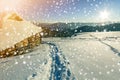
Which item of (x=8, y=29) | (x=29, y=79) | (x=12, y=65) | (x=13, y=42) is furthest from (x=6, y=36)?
(x=29, y=79)

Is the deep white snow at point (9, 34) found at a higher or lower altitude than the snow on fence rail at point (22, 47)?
higher

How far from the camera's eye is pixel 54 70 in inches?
415

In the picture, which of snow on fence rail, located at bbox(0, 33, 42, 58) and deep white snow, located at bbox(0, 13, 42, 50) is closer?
deep white snow, located at bbox(0, 13, 42, 50)

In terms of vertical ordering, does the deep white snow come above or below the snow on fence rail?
above

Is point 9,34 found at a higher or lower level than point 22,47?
higher

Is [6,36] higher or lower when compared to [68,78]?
higher

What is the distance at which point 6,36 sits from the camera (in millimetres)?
15336

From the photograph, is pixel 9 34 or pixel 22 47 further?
pixel 22 47

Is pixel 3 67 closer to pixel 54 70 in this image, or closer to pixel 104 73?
pixel 54 70

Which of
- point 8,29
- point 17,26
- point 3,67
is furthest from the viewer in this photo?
point 17,26

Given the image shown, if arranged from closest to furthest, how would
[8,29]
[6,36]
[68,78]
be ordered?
[68,78] < [6,36] < [8,29]

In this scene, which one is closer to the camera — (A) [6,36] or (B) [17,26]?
(A) [6,36]

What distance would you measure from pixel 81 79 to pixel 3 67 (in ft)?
16.6

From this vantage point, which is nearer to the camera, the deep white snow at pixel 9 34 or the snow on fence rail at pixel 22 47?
the deep white snow at pixel 9 34
